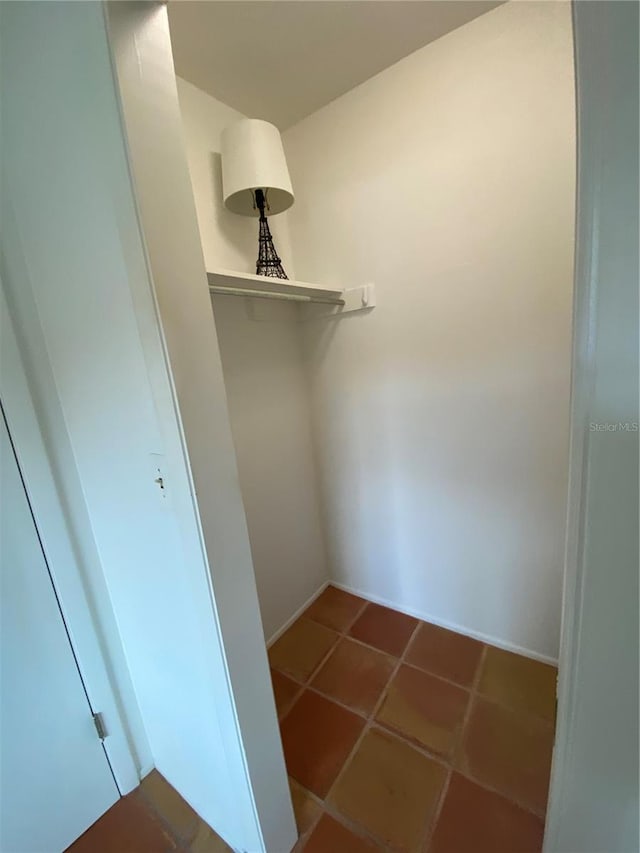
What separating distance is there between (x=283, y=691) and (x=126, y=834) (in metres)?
0.64

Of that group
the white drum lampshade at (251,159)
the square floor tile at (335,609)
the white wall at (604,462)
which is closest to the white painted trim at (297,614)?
the square floor tile at (335,609)

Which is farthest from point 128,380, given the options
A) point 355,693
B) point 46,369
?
point 355,693

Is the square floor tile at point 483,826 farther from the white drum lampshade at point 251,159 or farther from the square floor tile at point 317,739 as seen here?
the white drum lampshade at point 251,159

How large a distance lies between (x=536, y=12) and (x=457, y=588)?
217 cm

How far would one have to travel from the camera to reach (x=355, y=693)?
149cm

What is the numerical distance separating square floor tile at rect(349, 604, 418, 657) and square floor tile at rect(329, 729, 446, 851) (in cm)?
43

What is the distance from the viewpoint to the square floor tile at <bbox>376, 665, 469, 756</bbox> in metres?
1.30

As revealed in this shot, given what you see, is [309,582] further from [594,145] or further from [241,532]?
[594,145]

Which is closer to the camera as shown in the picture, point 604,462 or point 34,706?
point 604,462

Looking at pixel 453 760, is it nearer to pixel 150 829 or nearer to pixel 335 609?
pixel 335 609

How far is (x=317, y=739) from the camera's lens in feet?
4.37

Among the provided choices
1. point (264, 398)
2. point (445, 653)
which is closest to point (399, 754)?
point (445, 653)

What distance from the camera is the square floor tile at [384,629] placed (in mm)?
1719

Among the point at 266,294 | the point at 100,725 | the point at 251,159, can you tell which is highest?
the point at 251,159
